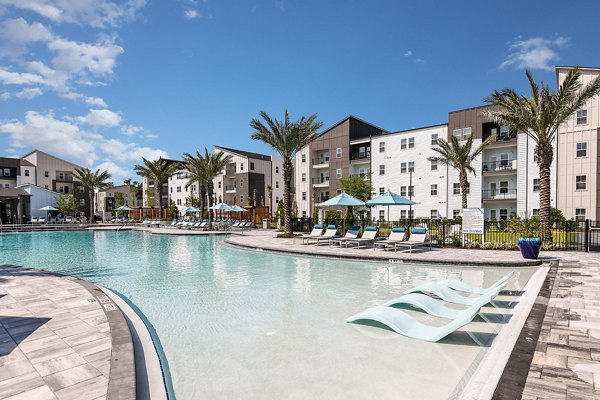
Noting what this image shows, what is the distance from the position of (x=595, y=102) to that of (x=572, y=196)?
8361 mm

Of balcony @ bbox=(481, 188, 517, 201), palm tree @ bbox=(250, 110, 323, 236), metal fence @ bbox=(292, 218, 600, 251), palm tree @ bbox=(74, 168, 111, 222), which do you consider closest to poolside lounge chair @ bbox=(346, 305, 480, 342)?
metal fence @ bbox=(292, 218, 600, 251)

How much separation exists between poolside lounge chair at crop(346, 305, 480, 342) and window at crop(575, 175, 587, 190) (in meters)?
31.9

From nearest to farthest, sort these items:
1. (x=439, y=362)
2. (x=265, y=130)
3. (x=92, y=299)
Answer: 1. (x=439, y=362)
2. (x=92, y=299)
3. (x=265, y=130)

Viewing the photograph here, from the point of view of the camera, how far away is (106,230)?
1406 inches

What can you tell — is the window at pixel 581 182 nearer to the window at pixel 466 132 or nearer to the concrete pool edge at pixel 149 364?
the window at pixel 466 132

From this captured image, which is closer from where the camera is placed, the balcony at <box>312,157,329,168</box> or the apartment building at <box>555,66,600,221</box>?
the apartment building at <box>555,66,600,221</box>

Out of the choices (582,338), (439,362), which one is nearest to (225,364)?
(439,362)

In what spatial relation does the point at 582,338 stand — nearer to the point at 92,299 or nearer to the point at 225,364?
the point at 225,364

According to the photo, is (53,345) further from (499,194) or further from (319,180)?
(319,180)

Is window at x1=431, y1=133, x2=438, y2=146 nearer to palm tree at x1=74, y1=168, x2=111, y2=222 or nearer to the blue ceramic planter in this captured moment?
the blue ceramic planter

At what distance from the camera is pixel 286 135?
2430 centimetres

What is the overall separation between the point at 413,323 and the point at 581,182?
3289cm

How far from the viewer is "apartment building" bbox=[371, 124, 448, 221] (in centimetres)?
3522

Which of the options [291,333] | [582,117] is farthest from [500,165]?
[291,333]
